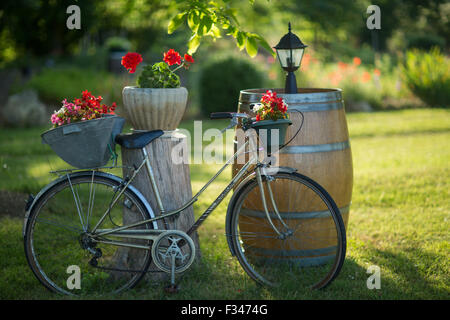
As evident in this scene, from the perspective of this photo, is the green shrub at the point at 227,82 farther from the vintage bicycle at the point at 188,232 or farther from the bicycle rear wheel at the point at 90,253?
the vintage bicycle at the point at 188,232

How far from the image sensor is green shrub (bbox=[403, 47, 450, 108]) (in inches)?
492

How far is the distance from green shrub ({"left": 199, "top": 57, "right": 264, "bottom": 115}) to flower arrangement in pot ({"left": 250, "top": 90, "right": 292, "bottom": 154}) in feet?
29.1

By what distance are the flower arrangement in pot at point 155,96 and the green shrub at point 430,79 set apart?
35.3 ft

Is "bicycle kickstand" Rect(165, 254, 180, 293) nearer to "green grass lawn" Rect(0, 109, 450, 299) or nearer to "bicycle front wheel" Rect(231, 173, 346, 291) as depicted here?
"green grass lawn" Rect(0, 109, 450, 299)

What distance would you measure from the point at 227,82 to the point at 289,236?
8993mm

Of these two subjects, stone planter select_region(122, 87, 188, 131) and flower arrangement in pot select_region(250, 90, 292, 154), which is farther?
stone planter select_region(122, 87, 188, 131)

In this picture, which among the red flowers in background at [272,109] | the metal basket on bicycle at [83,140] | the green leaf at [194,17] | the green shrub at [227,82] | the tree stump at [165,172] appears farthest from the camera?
the green shrub at [227,82]

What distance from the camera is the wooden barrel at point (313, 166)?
11.2ft

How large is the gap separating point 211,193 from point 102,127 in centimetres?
296

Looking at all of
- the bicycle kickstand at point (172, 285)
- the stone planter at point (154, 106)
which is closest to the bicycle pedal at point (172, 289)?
the bicycle kickstand at point (172, 285)

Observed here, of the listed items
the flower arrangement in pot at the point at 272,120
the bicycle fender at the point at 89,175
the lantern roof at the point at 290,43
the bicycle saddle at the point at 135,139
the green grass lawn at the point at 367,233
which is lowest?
the green grass lawn at the point at 367,233

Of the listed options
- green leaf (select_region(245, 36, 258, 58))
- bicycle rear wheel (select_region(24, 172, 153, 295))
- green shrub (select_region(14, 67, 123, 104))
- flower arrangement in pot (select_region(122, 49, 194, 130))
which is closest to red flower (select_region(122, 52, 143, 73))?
flower arrangement in pot (select_region(122, 49, 194, 130))

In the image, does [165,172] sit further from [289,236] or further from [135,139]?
[289,236]
